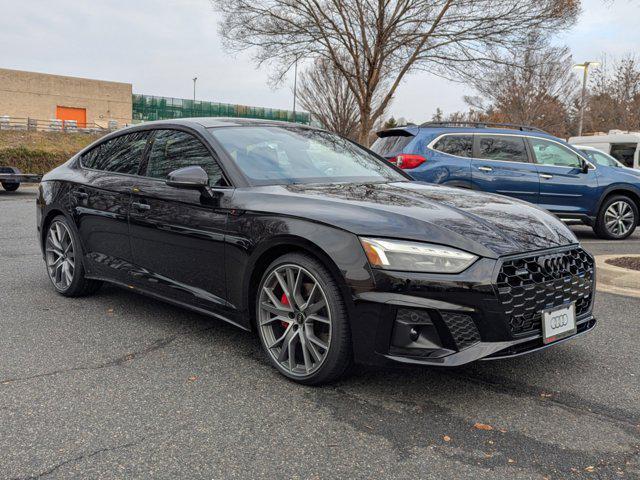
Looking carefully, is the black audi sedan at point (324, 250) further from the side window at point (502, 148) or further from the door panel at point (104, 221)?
the side window at point (502, 148)

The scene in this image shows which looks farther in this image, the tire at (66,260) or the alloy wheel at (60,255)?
the alloy wheel at (60,255)

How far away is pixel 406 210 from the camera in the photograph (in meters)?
3.19

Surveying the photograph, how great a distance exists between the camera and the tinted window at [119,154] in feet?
15.3

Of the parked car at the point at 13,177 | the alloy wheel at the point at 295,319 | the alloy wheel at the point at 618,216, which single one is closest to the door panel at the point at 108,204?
the alloy wheel at the point at 295,319

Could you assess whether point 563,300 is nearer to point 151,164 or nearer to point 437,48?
point 151,164

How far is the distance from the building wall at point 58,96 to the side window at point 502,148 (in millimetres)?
53897

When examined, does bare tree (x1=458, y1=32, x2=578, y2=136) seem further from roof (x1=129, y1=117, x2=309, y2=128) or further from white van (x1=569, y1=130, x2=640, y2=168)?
roof (x1=129, y1=117, x2=309, y2=128)

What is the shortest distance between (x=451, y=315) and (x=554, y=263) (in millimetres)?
714

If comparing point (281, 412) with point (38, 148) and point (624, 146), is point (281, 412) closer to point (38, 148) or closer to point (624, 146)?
point (624, 146)

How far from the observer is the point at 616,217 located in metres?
9.69

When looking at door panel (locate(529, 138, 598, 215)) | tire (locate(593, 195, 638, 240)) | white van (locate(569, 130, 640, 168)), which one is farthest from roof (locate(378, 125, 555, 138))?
white van (locate(569, 130, 640, 168))

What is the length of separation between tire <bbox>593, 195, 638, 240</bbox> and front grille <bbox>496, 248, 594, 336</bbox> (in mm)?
6991

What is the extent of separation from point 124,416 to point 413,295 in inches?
60.4

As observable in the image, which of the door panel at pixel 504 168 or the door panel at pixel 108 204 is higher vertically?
the door panel at pixel 504 168
